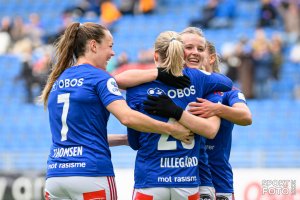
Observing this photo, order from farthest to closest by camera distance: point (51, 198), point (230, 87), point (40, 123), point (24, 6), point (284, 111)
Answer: point (24, 6), point (40, 123), point (284, 111), point (230, 87), point (51, 198)

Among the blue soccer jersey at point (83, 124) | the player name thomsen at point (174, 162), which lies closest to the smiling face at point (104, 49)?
the blue soccer jersey at point (83, 124)

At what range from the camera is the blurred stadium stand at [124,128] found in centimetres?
1469

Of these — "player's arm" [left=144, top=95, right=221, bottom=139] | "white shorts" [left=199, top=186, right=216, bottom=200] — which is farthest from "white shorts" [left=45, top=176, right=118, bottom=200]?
"white shorts" [left=199, top=186, right=216, bottom=200]

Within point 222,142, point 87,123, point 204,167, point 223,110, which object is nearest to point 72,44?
point 87,123

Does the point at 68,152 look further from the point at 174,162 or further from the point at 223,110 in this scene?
the point at 223,110

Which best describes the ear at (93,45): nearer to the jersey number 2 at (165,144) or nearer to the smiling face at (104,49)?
the smiling face at (104,49)

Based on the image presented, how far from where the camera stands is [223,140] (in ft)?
20.7

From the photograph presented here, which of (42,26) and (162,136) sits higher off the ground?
(42,26)

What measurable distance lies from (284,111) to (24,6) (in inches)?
346

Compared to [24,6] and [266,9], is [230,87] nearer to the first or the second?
[266,9]

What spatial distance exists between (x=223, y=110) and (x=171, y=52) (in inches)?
25.1

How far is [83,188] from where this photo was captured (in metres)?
5.43

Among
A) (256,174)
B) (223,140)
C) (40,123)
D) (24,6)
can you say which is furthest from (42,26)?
(223,140)

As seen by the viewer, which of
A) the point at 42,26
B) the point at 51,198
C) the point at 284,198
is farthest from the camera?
the point at 42,26
